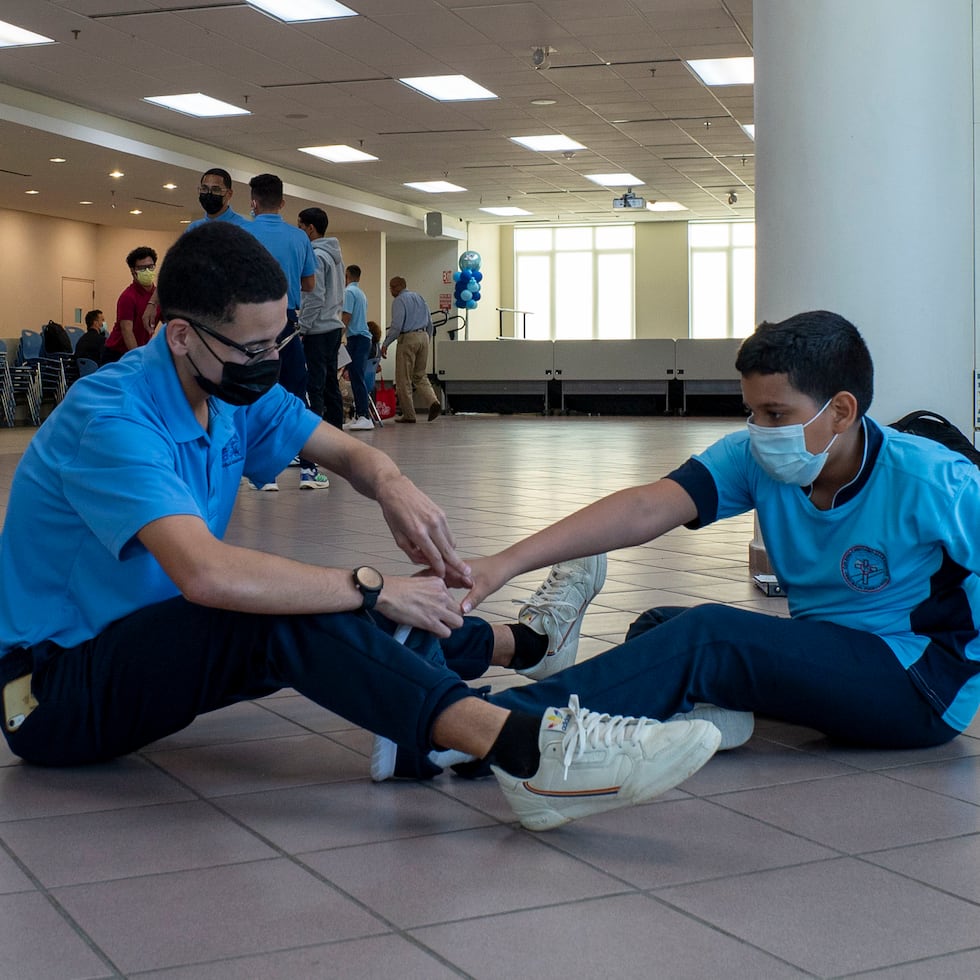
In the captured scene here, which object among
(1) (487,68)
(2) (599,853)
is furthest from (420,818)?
(1) (487,68)

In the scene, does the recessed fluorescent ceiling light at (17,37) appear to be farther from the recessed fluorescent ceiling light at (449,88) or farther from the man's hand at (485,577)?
the man's hand at (485,577)

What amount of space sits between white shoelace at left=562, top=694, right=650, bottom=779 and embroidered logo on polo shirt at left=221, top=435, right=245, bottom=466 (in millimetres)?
747

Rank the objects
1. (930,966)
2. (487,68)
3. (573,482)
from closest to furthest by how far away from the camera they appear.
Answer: (930,966) → (573,482) → (487,68)

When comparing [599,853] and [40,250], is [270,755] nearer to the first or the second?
[599,853]

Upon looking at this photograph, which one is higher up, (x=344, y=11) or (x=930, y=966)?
(x=344, y=11)

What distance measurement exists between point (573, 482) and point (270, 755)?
18.0ft

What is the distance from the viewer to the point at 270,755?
224 cm

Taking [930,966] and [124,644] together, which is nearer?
[930,966]

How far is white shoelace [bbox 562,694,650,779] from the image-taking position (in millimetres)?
1726

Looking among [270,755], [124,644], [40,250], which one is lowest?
[270,755]

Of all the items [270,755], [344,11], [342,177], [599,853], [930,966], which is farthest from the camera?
[342,177]

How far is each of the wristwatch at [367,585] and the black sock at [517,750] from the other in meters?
0.26

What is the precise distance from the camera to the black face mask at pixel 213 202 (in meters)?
6.35

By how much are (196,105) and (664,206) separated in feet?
35.2
